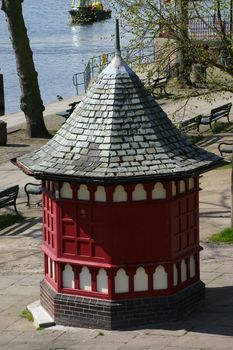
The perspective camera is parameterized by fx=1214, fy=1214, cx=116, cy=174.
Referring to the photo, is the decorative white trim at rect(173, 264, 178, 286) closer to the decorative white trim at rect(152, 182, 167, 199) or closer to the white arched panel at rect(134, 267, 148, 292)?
the white arched panel at rect(134, 267, 148, 292)

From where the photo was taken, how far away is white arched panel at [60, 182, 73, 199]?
18.8 meters

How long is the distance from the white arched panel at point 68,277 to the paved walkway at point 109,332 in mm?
689

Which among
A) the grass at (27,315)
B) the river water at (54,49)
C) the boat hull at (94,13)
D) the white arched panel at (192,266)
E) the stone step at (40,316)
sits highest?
the white arched panel at (192,266)

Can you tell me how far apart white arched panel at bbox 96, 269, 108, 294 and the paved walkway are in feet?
2.10

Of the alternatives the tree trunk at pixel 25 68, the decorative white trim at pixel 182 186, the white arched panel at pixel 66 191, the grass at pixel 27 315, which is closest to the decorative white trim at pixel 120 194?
the white arched panel at pixel 66 191

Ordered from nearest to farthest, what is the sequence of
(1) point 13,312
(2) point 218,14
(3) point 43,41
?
(1) point 13,312
(2) point 218,14
(3) point 43,41

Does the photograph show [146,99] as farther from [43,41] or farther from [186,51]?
[43,41]

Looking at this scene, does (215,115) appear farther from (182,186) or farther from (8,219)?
(182,186)

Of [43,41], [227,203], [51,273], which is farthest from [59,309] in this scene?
[43,41]

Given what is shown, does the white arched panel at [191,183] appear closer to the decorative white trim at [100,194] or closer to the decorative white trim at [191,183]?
the decorative white trim at [191,183]

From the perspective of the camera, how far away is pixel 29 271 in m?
22.6

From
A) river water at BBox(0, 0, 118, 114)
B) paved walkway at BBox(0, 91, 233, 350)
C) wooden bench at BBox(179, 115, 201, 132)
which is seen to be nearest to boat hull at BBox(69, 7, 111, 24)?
river water at BBox(0, 0, 118, 114)

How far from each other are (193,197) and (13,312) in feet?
11.6

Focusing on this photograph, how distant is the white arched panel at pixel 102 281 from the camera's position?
18.8m
